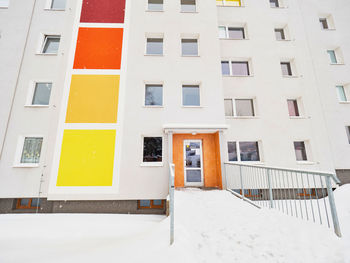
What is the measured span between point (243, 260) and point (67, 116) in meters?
8.06

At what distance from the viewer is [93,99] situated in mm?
7195

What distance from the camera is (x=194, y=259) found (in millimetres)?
2459

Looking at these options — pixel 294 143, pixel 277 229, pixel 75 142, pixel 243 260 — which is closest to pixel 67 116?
pixel 75 142

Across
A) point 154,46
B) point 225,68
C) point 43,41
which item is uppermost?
point 43,41

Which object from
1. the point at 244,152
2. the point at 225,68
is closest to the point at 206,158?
the point at 244,152

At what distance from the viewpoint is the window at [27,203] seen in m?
6.56

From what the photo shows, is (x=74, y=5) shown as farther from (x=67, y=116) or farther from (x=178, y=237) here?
(x=178, y=237)

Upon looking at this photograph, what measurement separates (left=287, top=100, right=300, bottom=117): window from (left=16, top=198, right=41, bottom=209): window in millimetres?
13466

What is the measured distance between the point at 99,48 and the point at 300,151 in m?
12.0

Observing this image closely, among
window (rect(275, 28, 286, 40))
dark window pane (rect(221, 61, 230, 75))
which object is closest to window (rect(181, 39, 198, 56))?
dark window pane (rect(221, 61, 230, 75))

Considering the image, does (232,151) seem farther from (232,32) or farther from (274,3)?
(274,3)

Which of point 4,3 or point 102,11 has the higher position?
point 4,3

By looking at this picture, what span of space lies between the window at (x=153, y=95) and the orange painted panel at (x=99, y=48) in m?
1.91

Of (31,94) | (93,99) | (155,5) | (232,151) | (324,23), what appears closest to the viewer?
(93,99)
